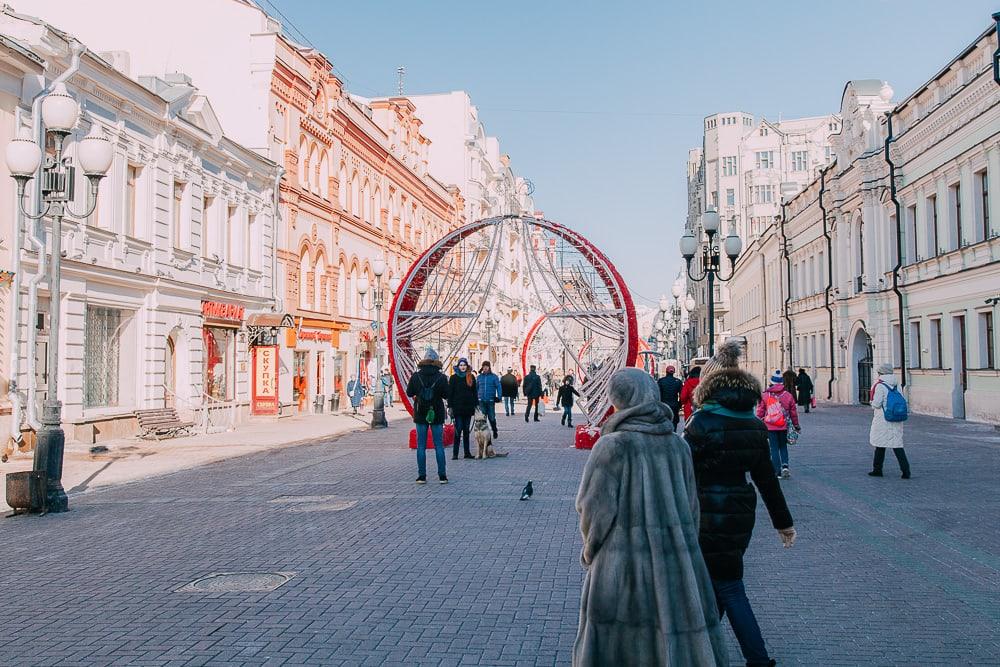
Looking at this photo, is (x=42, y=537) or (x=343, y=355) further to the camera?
(x=343, y=355)

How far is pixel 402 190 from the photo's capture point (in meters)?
44.9

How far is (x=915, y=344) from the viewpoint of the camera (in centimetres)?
2984

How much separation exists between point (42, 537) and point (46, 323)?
9642 millimetres

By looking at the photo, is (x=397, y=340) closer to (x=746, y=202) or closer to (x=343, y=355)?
(x=343, y=355)

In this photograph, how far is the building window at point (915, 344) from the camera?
2952 centimetres

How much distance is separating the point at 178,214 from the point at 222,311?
3232 mm

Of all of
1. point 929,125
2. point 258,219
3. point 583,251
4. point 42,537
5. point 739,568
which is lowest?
point 42,537

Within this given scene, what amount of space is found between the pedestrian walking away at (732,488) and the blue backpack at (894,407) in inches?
345

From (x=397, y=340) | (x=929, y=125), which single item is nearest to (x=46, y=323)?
(x=397, y=340)

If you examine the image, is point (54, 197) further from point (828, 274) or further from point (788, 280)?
point (788, 280)

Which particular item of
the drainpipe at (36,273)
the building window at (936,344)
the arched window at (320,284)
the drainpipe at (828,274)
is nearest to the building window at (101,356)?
the drainpipe at (36,273)

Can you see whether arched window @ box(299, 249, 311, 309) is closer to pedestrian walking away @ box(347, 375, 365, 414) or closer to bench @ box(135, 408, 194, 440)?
pedestrian walking away @ box(347, 375, 365, 414)

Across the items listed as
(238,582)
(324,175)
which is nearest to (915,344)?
(324,175)

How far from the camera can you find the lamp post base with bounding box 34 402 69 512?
34.7 feet
